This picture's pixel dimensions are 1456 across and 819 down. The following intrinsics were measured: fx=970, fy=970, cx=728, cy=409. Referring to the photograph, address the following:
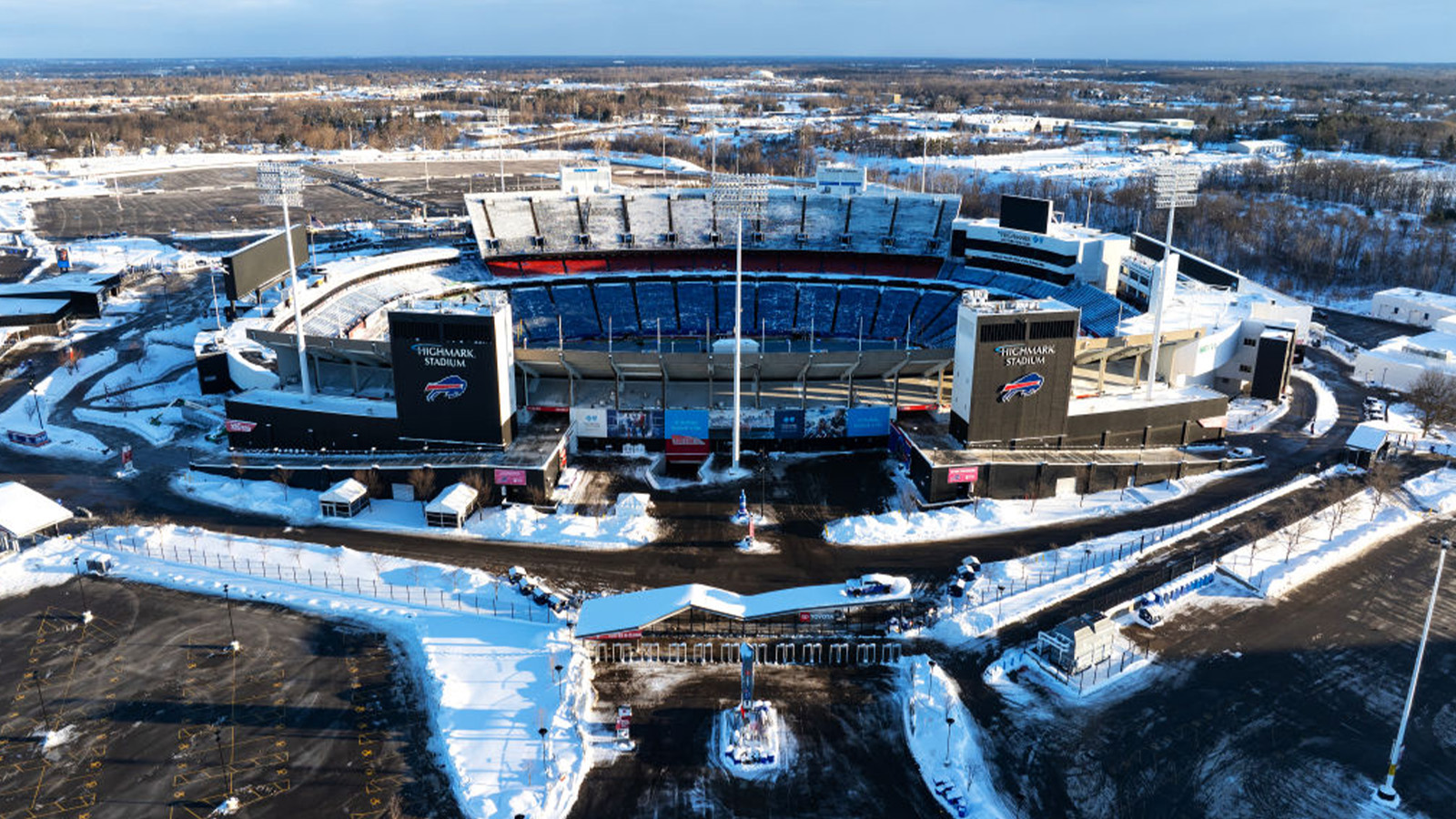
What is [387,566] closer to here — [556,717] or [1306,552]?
[556,717]

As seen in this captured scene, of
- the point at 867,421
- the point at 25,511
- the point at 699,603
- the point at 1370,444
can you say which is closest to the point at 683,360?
the point at 867,421

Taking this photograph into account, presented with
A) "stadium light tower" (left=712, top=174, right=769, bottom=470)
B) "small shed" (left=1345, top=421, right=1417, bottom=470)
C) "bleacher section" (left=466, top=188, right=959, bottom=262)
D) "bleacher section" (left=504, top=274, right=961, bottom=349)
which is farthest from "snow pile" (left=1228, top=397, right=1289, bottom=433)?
"stadium light tower" (left=712, top=174, right=769, bottom=470)

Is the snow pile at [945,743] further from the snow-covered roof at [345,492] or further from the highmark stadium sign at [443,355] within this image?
the snow-covered roof at [345,492]

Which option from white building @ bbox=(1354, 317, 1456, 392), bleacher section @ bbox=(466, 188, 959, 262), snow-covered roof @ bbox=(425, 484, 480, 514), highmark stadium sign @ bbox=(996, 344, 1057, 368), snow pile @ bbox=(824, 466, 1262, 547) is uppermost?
bleacher section @ bbox=(466, 188, 959, 262)

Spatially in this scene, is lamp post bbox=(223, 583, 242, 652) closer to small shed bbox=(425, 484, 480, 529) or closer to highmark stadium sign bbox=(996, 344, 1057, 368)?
small shed bbox=(425, 484, 480, 529)

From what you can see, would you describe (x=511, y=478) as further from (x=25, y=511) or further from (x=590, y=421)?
(x=25, y=511)

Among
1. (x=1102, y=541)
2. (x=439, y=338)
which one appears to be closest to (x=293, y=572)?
(x=439, y=338)
